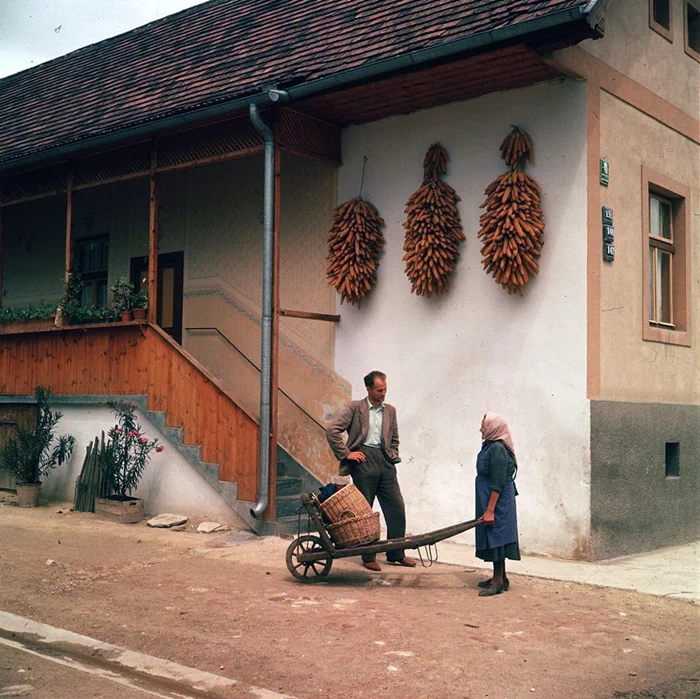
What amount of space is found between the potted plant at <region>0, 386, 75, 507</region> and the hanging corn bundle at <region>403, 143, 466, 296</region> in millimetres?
5562

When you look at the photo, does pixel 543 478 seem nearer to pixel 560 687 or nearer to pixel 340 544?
pixel 340 544

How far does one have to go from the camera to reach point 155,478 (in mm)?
12289

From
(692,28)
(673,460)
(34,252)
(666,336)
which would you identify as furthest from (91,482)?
(692,28)

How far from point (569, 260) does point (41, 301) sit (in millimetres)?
10739

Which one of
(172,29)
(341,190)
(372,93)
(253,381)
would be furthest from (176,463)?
(172,29)

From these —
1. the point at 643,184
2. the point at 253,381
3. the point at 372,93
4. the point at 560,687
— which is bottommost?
the point at 560,687

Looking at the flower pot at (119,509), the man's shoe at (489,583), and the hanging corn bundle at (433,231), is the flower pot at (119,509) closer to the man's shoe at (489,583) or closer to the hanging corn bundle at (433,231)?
the hanging corn bundle at (433,231)

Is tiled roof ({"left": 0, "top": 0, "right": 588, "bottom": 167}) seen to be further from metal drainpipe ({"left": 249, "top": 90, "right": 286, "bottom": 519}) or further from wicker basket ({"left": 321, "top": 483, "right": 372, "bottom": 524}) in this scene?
A: wicker basket ({"left": 321, "top": 483, "right": 372, "bottom": 524})

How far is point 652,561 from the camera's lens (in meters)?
10.1

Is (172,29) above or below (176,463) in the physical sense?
above

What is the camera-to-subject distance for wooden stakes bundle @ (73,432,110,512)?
40.2 ft

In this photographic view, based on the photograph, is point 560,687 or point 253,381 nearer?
point 560,687

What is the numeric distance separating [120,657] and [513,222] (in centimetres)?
613

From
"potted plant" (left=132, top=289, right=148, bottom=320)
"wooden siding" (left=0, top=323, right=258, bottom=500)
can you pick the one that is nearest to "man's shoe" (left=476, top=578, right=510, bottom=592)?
"wooden siding" (left=0, top=323, right=258, bottom=500)
